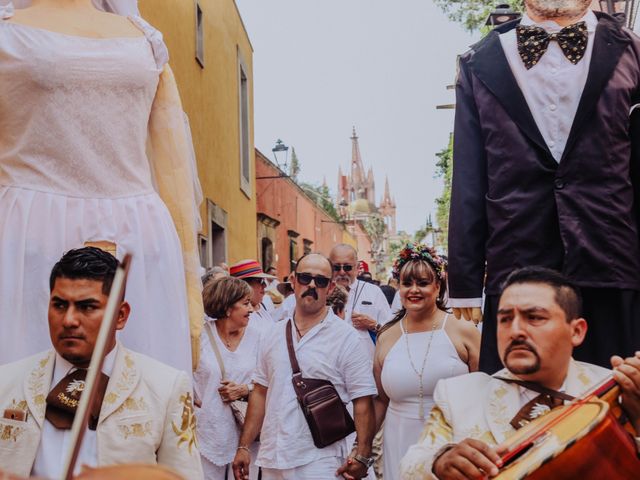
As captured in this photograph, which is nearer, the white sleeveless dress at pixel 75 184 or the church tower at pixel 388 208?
the white sleeveless dress at pixel 75 184

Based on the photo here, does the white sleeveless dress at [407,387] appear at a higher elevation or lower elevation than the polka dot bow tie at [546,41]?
lower

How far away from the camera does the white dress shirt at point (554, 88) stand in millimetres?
3209

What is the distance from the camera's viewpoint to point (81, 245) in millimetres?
2871

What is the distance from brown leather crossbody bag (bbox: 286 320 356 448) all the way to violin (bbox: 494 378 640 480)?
317 centimetres

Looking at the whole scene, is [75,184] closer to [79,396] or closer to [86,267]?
[86,267]

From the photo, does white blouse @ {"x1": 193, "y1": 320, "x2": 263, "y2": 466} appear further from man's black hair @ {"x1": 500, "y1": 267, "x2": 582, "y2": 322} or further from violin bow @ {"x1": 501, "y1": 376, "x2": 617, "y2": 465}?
violin bow @ {"x1": 501, "y1": 376, "x2": 617, "y2": 465}

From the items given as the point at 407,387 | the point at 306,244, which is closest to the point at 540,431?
the point at 407,387

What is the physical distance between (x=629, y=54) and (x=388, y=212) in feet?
492

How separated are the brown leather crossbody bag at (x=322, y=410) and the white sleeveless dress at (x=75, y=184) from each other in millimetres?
2505

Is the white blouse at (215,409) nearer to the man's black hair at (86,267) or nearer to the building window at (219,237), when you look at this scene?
the man's black hair at (86,267)

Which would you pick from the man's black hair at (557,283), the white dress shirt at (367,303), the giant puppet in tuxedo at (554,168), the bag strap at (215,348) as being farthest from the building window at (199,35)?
the man's black hair at (557,283)

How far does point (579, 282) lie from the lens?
120 inches

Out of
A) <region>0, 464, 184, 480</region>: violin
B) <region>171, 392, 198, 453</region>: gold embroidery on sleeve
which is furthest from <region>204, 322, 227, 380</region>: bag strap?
<region>0, 464, 184, 480</region>: violin

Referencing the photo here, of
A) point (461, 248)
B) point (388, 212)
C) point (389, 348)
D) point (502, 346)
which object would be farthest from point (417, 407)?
point (388, 212)
